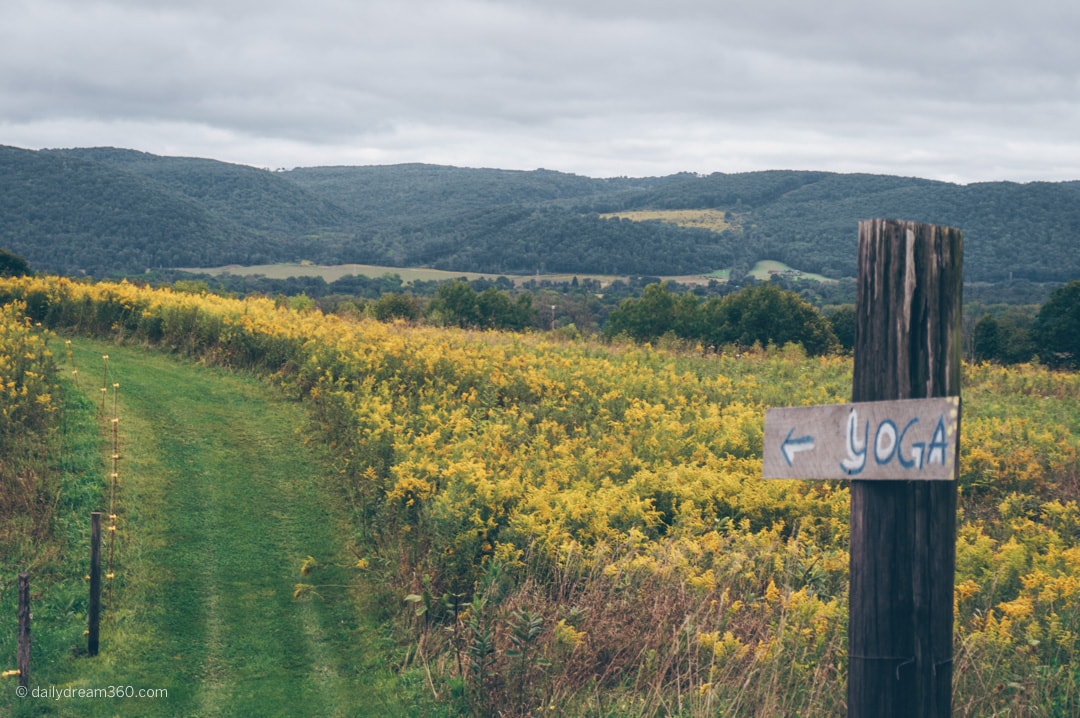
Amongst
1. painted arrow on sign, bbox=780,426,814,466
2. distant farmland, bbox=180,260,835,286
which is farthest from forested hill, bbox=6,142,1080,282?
painted arrow on sign, bbox=780,426,814,466

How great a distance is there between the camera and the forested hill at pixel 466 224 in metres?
102

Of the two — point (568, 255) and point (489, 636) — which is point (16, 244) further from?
point (489, 636)

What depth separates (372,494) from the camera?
997 centimetres

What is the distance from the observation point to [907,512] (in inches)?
109

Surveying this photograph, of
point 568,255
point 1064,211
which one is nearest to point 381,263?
point 568,255

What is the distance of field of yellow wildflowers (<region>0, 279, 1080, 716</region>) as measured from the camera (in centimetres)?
546

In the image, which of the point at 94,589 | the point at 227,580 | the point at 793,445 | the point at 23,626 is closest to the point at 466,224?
the point at 227,580

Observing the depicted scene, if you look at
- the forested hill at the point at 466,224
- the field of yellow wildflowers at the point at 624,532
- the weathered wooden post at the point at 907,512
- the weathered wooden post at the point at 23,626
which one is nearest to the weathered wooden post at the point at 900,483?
the weathered wooden post at the point at 907,512

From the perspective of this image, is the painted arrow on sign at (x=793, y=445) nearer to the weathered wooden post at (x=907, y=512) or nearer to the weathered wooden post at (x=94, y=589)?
the weathered wooden post at (x=907, y=512)

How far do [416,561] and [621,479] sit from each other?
2.82 metres

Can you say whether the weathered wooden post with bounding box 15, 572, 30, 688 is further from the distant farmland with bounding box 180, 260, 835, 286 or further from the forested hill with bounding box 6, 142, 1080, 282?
the distant farmland with bounding box 180, 260, 835, 286

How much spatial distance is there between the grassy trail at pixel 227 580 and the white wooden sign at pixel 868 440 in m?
4.16

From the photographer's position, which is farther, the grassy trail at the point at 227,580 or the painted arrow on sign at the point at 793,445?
the grassy trail at the point at 227,580

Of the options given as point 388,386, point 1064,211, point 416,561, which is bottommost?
point 416,561
